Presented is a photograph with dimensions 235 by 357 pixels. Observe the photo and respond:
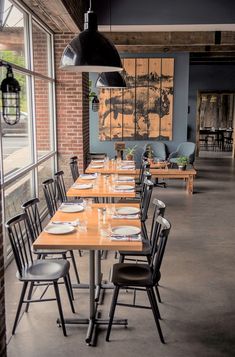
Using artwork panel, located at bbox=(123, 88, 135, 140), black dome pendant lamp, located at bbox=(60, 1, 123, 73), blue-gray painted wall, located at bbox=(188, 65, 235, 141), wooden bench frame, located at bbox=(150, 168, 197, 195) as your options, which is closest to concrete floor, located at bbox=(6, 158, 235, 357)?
black dome pendant lamp, located at bbox=(60, 1, 123, 73)

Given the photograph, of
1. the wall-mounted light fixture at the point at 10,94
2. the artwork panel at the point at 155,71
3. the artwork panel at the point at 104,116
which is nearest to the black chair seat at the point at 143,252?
the wall-mounted light fixture at the point at 10,94

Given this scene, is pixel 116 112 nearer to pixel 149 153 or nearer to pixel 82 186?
pixel 149 153

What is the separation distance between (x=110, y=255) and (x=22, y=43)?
323cm

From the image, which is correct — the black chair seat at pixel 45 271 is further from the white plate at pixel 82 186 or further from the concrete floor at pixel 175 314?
the white plate at pixel 82 186

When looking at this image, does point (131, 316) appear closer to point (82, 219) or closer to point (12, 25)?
point (82, 219)

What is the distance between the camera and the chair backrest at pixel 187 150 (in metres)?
10.5

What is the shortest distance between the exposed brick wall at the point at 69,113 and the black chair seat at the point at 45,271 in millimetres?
4397

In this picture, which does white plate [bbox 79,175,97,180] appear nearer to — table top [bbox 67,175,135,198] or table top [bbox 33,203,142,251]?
table top [bbox 67,175,135,198]

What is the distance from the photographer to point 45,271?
348 cm

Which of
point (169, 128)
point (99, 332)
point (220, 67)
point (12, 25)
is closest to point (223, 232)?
point (99, 332)

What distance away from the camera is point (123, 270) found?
11.4 feet

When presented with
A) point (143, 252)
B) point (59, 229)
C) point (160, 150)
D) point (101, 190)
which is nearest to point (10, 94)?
point (59, 229)

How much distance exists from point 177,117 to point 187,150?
0.93 metres

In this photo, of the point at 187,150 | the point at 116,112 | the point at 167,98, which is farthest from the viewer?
the point at 116,112
